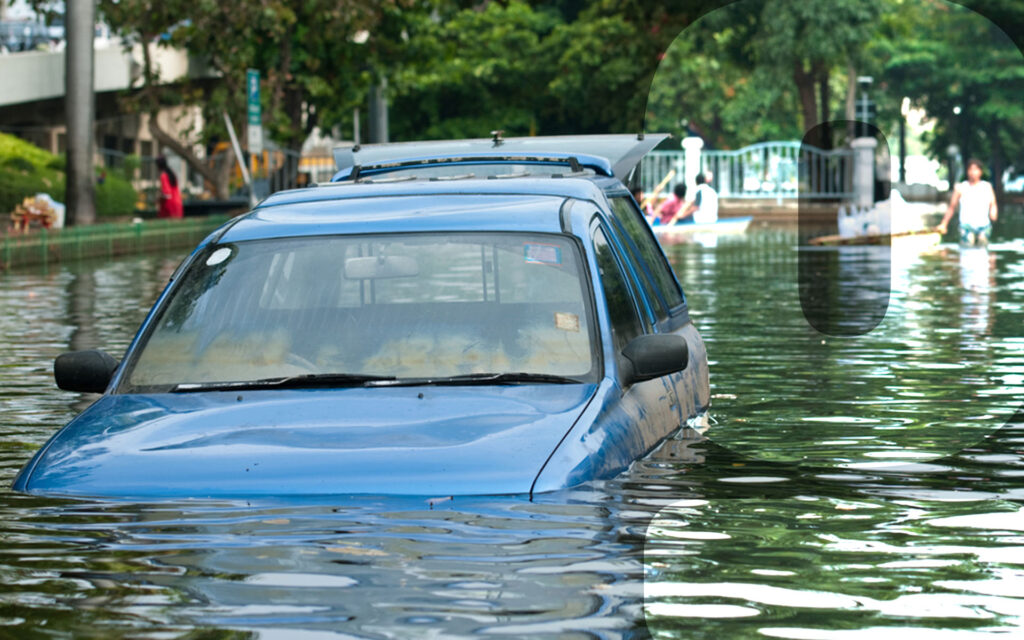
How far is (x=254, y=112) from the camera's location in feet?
102

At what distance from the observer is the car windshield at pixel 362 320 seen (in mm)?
5945

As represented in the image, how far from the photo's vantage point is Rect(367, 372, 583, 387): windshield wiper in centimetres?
580

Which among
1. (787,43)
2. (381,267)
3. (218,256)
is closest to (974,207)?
(381,267)

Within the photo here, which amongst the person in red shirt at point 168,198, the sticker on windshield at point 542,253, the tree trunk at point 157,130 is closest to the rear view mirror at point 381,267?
the sticker on windshield at point 542,253

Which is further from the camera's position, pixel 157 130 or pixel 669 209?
pixel 157 130

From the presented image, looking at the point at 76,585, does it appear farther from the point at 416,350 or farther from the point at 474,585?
the point at 416,350

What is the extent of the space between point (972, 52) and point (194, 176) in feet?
114

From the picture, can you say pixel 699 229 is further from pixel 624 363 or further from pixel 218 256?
pixel 624 363

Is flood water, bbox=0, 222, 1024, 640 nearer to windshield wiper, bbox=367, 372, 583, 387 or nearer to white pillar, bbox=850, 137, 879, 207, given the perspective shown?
windshield wiper, bbox=367, 372, 583, 387

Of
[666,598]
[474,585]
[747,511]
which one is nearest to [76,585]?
[474,585]

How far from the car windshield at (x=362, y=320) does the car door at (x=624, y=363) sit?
5.5 inches

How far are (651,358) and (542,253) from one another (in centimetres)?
59

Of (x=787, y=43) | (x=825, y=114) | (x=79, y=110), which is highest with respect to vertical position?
(x=787, y=43)

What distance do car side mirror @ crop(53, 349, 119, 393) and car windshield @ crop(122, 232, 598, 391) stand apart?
164 mm
